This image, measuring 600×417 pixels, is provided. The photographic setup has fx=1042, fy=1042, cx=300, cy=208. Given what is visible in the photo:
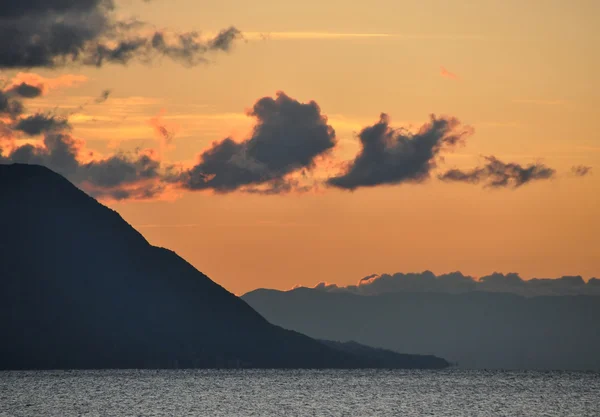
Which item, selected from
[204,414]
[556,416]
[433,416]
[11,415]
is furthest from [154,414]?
[556,416]

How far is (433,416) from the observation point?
199 meters

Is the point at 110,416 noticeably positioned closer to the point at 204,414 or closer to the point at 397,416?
the point at 204,414

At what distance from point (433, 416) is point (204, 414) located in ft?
143

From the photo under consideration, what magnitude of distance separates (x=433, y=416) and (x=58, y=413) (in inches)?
2812

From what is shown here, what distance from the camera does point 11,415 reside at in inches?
7554

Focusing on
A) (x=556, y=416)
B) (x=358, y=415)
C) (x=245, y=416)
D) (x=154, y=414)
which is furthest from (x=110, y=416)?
(x=556, y=416)

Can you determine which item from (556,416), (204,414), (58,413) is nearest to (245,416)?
(204,414)

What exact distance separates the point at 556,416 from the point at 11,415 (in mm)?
102596

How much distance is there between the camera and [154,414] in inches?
7800

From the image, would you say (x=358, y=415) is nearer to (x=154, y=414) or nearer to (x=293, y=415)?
(x=293, y=415)

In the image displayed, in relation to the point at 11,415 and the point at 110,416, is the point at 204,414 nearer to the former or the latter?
the point at 110,416

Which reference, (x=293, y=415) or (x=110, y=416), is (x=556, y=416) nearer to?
(x=293, y=415)

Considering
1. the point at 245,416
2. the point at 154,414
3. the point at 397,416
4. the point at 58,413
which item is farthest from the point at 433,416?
the point at 58,413

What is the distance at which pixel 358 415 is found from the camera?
647ft
